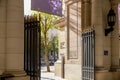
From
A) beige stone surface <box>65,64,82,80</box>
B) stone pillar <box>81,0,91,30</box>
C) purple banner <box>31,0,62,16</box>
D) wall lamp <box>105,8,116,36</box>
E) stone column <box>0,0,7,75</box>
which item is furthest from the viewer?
beige stone surface <box>65,64,82,80</box>

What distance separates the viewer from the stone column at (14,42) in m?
8.12

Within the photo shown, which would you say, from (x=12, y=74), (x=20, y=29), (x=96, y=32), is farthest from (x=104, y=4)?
(x=12, y=74)

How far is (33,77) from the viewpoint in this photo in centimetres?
983

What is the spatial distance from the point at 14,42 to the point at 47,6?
6259mm

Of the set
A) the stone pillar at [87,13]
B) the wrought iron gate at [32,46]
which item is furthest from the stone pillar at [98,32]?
the wrought iron gate at [32,46]

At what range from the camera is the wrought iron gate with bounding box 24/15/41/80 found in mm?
9914

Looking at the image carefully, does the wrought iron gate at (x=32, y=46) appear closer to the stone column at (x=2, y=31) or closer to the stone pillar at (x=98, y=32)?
the stone column at (x=2, y=31)

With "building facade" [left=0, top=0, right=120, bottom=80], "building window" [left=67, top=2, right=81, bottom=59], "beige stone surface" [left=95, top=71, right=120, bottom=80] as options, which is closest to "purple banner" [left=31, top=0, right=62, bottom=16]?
"building facade" [left=0, top=0, right=120, bottom=80]

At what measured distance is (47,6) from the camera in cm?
1412

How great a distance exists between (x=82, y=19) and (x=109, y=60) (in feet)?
8.81

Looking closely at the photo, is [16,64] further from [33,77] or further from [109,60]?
[109,60]

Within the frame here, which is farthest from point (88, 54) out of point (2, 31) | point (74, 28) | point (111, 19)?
point (2, 31)

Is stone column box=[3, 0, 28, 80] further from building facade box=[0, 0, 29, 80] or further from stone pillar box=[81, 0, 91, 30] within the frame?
stone pillar box=[81, 0, 91, 30]

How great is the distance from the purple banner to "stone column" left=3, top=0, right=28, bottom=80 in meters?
4.61
